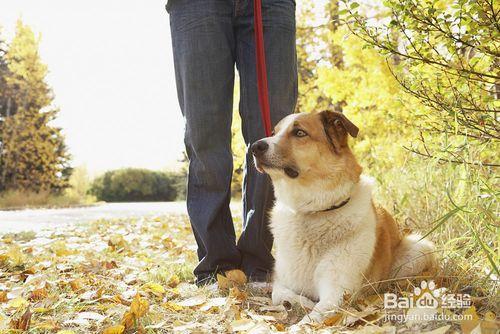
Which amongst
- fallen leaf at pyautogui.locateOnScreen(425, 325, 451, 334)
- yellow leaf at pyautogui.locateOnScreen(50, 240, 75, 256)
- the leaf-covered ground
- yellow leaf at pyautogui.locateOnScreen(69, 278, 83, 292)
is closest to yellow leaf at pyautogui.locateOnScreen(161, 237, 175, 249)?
the leaf-covered ground

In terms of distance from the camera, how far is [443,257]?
111 inches

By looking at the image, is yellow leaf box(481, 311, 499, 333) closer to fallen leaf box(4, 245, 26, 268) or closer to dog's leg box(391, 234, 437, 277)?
dog's leg box(391, 234, 437, 277)

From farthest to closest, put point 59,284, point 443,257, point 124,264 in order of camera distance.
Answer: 1. point 124,264
2. point 59,284
3. point 443,257

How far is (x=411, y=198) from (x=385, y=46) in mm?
2178

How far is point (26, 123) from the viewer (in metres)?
19.6

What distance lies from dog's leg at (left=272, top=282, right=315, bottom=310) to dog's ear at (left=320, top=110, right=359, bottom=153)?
0.79 m

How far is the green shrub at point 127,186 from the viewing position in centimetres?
2422

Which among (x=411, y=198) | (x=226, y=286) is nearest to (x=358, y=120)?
(x=411, y=198)

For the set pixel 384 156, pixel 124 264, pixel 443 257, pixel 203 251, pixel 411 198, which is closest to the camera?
pixel 443 257

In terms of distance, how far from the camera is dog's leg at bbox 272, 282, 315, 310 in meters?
2.44

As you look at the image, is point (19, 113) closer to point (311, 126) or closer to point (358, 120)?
point (358, 120)

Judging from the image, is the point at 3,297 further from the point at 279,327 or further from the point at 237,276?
the point at 279,327

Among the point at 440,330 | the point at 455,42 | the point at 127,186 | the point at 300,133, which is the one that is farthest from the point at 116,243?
the point at 127,186

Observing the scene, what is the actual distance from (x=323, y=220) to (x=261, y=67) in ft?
3.34
